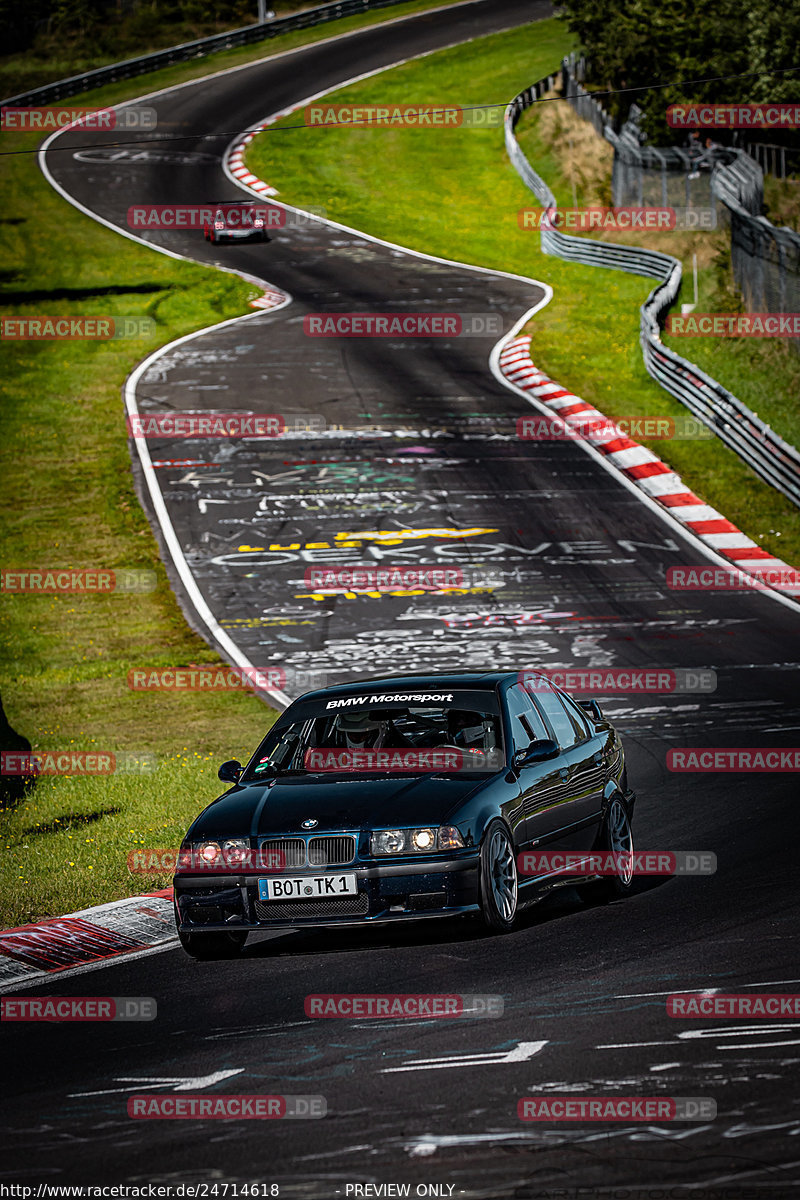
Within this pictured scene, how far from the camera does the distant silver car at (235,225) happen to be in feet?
161

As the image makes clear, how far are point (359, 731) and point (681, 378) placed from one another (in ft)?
74.1

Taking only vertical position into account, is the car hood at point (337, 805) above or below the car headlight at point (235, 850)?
above

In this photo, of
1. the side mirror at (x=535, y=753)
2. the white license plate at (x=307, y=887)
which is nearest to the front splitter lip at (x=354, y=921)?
the white license plate at (x=307, y=887)

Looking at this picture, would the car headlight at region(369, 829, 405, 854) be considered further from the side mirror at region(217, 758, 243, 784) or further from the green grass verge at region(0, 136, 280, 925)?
the green grass verge at region(0, 136, 280, 925)

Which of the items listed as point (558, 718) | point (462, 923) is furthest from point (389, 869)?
point (558, 718)

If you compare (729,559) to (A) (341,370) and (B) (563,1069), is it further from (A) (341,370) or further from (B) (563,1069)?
(B) (563,1069)

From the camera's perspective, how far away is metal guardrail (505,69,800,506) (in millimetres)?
25828

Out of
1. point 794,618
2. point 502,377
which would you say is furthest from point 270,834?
point 502,377

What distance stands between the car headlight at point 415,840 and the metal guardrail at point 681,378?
18210 millimetres

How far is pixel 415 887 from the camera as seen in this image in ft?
25.7

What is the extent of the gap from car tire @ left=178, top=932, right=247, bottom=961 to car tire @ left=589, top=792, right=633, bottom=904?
2.24 m

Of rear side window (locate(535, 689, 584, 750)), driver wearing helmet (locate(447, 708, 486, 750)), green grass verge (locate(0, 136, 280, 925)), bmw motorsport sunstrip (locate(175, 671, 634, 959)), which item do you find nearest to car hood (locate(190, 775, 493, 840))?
bmw motorsport sunstrip (locate(175, 671, 634, 959))

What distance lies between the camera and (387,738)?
30.0ft

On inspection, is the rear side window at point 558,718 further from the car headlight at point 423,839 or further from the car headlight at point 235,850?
the car headlight at point 235,850
